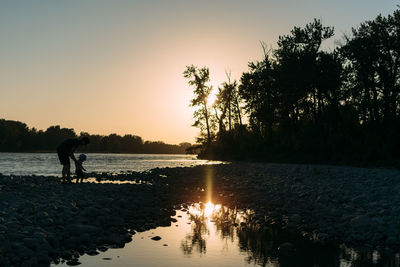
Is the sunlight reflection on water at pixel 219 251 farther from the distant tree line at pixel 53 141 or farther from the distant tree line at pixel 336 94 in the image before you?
the distant tree line at pixel 53 141

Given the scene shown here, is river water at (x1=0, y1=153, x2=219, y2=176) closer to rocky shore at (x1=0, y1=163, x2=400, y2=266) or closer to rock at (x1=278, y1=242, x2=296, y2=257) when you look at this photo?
rocky shore at (x1=0, y1=163, x2=400, y2=266)

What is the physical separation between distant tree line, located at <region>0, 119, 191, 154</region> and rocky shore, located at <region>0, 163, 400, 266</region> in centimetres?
12223

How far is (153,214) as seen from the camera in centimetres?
1130

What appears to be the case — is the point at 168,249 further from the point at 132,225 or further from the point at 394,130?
the point at 394,130

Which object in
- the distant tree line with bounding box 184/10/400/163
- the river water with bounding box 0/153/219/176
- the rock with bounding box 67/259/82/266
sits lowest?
the rock with bounding box 67/259/82/266

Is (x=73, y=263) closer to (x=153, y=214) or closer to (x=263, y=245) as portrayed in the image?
(x=263, y=245)

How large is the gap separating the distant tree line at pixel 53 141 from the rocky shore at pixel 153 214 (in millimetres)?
122233

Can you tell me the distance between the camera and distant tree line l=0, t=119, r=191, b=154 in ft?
436

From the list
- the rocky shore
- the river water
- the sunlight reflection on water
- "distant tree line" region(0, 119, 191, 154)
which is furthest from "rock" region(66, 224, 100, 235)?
"distant tree line" region(0, 119, 191, 154)

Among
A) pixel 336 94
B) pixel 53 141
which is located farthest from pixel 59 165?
pixel 53 141

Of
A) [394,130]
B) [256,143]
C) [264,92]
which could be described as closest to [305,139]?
[394,130]

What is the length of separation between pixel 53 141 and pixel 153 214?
505ft

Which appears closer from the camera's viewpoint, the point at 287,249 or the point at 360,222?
the point at 287,249

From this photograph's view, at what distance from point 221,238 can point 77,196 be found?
5.81m
